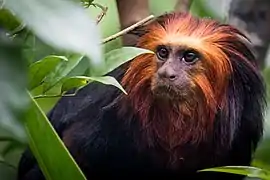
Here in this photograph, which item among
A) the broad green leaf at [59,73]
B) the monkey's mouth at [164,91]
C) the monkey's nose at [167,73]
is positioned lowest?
the monkey's mouth at [164,91]

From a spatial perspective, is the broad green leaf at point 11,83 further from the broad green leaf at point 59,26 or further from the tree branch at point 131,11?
the tree branch at point 131,11

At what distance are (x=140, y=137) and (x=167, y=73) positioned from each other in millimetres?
247

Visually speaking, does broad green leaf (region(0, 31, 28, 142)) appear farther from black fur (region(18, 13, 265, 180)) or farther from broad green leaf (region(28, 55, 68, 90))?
black fur (region(18, 13, 265, 180))

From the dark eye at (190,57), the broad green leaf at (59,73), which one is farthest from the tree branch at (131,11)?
the broad green leaf at (59,73)

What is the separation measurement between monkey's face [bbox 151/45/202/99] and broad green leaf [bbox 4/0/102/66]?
0.82 meters

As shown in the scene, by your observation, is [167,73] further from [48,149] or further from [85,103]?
[48,149]

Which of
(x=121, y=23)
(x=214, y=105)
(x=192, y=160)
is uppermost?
(x=121, y=23)

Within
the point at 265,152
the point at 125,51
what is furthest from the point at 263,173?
the point at 265,152

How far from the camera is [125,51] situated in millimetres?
792

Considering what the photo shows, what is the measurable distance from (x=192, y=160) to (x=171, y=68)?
262 millimetres

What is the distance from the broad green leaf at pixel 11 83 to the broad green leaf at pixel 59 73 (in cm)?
43

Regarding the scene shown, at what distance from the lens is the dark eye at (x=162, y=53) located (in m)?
1.31

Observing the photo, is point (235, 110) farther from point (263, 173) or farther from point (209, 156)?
point (263, 173)

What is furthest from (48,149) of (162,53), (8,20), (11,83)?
(162,53)
